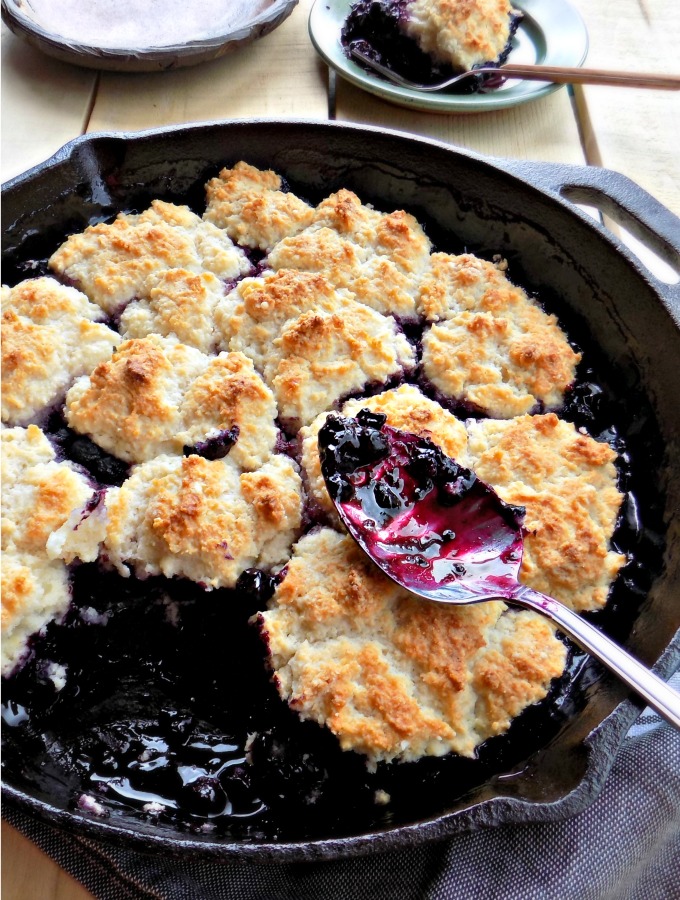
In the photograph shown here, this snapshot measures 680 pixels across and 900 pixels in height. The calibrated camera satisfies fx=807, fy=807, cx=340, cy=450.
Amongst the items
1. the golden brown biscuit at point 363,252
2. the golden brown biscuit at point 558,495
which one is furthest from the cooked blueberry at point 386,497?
the golden brown biscuit at point 363,252

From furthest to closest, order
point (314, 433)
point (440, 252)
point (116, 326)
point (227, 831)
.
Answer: point (440, 252) → point (116, 326) → point (314, 433) → point (227, 831)

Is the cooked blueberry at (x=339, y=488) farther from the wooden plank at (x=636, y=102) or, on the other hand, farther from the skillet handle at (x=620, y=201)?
the wooden plank at (x=636, y=102)

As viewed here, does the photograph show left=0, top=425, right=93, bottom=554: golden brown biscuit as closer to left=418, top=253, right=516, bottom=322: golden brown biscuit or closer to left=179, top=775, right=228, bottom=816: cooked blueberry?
left=179, top=775, right=228, bottom=816: cooked blueberry

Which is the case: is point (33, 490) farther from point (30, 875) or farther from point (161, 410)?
point (30, 875)

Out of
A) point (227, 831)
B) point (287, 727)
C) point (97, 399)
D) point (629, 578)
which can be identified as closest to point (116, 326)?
point (97, 399)

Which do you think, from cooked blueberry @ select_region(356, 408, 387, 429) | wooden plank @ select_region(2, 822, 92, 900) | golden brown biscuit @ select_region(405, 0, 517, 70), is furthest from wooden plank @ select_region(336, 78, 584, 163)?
wooden plank @ select_region(2, 822, 92, 900)

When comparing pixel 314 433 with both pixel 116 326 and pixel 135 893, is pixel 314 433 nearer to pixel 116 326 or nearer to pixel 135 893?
pixel 116 326
